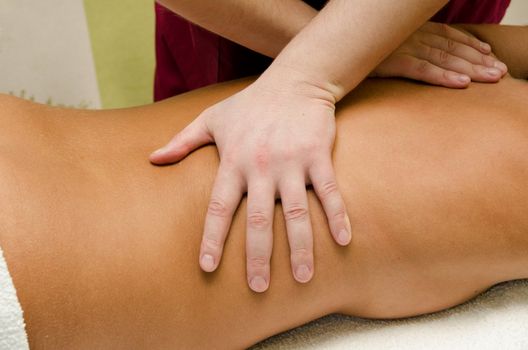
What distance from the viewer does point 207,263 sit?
0.67 meters

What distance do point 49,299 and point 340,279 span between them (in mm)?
352

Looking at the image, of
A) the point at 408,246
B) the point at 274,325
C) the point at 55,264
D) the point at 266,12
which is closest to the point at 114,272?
the point at 55,264

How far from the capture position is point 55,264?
0.62 metres

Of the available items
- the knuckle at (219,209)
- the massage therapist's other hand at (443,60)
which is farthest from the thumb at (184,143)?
the massage therapist's other hand at (443,60)

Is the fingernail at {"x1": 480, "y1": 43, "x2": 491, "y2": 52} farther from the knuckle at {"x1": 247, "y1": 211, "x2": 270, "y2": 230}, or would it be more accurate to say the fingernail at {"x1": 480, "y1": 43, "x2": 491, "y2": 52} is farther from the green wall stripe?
the green wall stripe

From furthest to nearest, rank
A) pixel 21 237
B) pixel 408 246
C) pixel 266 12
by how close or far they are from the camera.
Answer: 1. pixel 266 12
2. pixel 408 246
3. pixel 21 237

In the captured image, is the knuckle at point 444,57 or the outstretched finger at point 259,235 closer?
the outstretched finger at point 259,235

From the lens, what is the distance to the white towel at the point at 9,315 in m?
0.58

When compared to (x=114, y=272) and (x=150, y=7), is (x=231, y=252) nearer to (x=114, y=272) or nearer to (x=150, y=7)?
(x=114, y=272)

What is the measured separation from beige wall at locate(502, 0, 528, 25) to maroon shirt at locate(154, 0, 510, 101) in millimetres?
599

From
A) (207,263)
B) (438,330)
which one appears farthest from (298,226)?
(438,330)

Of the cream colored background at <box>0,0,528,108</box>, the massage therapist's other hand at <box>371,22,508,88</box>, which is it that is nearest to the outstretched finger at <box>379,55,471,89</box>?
the massage therapist's other hand at <box>371,22,508,88</box>

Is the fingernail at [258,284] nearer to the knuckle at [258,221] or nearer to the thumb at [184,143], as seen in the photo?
the knuckle at [258,221]

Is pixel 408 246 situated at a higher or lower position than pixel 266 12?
lower
